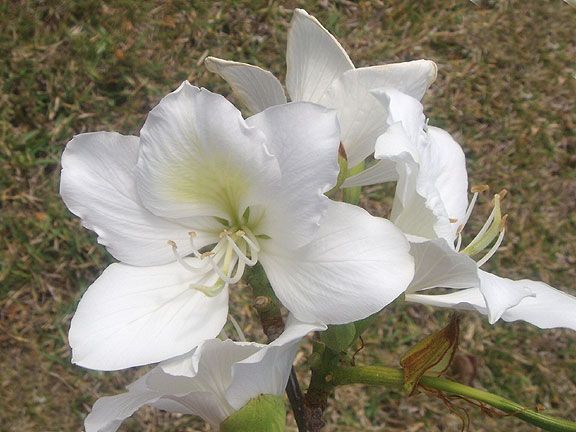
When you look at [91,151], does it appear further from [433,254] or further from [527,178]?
[527,178]

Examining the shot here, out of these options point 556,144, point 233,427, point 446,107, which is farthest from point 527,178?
point 233,427

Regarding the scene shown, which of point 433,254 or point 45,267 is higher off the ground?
point 433,254

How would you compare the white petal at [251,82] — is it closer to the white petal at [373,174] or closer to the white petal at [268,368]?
the white petal at [373,174]

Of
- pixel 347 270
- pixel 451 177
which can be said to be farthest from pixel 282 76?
pixel 347 270

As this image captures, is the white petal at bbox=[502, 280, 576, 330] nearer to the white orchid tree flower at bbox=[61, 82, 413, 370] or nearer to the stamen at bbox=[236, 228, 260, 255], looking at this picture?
the white orchid tree flower at bbox=[61, 82, 413, 370]

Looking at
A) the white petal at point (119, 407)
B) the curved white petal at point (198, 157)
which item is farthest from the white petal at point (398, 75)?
the white petal at point (119, 407)

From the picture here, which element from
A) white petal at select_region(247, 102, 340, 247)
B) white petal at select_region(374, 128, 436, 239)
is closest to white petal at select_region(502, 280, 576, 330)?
white petal at select_region(374, 128, 436, 239)
